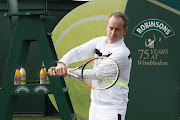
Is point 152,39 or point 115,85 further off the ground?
point 152,39

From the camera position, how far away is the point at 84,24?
401cm

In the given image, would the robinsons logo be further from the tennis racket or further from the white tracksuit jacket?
the tennis racket

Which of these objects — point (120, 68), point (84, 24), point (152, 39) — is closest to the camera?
point (120, 68)

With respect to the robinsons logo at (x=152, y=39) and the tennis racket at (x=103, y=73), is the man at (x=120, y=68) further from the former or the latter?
the robinsons logo at (x=152, y=39)

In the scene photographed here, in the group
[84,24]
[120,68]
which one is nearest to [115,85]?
[120,68]

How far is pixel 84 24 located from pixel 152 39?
1062mm

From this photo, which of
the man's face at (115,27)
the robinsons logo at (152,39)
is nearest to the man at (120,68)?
the man's face at (115,27)

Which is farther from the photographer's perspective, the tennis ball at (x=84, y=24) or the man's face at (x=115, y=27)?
the tennis ball at (x=84, y=24)

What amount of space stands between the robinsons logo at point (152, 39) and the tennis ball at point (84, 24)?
422 mm

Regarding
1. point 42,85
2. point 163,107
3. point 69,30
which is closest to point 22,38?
point 42,85

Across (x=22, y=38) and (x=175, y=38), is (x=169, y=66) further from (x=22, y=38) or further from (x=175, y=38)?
(x=22, y=38)

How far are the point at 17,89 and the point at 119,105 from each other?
1343 mm

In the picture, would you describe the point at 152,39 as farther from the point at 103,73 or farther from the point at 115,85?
the point at 103,73

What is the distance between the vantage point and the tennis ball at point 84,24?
3.91 m
